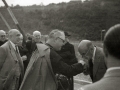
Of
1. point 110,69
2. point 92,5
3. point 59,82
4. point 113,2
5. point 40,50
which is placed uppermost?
point 110,69

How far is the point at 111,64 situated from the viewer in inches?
54.5

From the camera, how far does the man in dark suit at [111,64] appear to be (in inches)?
52.7

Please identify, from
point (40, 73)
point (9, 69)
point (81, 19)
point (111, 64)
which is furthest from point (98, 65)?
point (81, 19)

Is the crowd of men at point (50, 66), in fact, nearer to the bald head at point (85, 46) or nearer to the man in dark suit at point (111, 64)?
the bald head at point (85, 46)

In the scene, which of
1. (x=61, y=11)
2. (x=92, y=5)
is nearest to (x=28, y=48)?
(x=92, y=5)

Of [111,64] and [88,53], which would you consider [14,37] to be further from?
[111,64]

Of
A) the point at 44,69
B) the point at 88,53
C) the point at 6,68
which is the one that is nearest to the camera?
the point at 44,69

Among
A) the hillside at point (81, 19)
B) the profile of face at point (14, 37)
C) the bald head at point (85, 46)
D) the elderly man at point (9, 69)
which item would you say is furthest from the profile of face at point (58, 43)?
the hillside at point (81, 19)

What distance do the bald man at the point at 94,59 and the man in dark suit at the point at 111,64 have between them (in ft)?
6.33

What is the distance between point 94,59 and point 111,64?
195 centimetres

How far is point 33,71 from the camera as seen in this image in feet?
10.8

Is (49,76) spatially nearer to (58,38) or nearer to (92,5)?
(58,38)

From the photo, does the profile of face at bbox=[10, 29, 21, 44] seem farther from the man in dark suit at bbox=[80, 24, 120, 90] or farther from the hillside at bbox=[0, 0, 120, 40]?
the hillside at bbox=[0, 0, 120, 40]

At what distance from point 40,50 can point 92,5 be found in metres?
20.3
